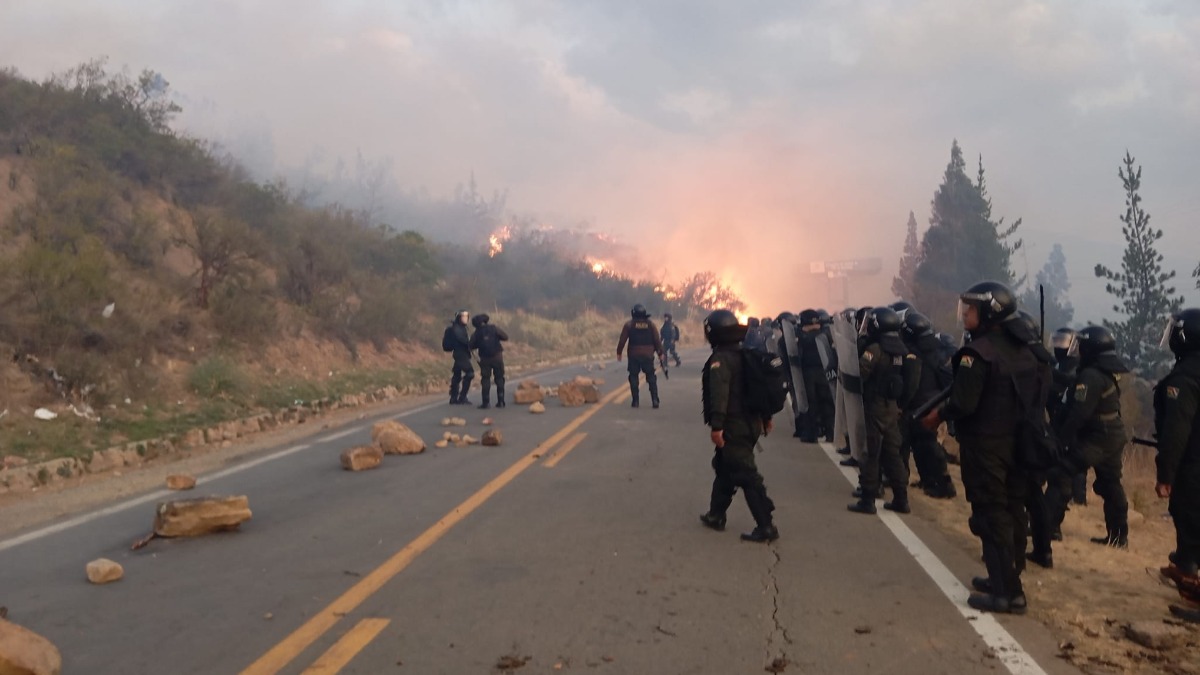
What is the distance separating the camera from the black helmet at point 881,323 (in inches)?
327

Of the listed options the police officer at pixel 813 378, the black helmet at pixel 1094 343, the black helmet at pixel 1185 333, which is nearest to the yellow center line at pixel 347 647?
the black helmet at pixel 1185 333

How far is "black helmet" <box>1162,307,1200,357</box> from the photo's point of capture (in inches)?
215

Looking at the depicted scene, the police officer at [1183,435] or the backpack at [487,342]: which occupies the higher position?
the backpack at [487,342]

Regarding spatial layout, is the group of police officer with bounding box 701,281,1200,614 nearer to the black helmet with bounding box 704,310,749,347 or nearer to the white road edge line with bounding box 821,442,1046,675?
the black helmet with bounding box 704,310,749,347

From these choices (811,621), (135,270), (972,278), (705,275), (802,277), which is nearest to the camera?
(811,621)

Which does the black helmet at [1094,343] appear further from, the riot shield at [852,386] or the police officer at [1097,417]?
the riot shield at [852,386]

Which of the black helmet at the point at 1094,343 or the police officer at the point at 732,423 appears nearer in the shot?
the black helmet at the point at 1094,343

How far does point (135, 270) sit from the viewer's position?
21.6m

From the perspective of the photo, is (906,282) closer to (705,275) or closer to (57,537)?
(705,275)

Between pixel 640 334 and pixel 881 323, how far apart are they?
26.7ft

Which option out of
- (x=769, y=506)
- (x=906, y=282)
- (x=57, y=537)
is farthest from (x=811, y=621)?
(x=906, y=282)

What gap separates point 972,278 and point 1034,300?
21.0 metres

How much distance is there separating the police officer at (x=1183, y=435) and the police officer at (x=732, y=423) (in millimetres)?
2610

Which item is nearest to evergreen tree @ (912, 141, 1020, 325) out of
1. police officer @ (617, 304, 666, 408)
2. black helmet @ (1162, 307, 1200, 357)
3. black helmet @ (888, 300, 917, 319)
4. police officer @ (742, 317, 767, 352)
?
police officer @ (742, 317, 767, 352)
